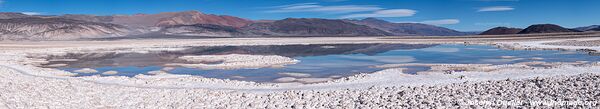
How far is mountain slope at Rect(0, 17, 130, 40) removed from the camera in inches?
4525

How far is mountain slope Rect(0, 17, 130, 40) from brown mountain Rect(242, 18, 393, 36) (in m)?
40.0

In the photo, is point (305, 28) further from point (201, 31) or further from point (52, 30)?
point (52, 30)

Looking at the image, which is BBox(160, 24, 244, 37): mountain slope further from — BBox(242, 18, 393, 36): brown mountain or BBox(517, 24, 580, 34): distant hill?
BBox(517, 24, 580, 34): distant hill

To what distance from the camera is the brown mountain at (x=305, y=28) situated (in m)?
164

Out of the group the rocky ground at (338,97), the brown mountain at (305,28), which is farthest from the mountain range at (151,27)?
the rocky ground at (338,97)

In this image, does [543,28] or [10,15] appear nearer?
[543,28]

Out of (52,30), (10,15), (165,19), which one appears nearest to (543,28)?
(52,30)

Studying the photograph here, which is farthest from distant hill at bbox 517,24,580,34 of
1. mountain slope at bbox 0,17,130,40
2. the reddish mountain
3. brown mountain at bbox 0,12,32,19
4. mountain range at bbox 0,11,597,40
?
brown mountain at bbox 0,12,32,19

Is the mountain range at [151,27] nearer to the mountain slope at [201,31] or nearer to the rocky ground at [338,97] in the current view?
the mountain slope at [201,31]

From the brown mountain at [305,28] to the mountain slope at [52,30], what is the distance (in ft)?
131

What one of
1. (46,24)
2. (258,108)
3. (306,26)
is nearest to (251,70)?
(258,108)

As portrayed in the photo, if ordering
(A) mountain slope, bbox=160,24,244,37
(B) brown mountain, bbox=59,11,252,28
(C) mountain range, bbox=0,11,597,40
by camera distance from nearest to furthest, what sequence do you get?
(C) mountain range, bbox=0,11,597,40
(A) mountain slope, bbox=160,24,244,37
(B) brown mountain, bbox=59,11,252,28

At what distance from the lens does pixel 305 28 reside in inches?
6722

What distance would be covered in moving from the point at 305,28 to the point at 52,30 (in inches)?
2905
